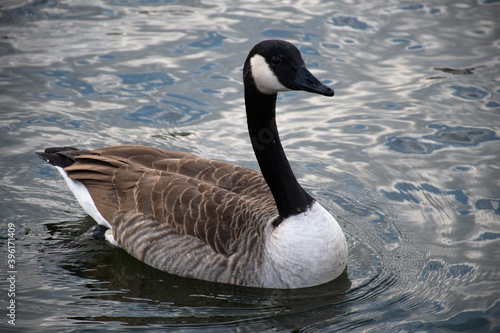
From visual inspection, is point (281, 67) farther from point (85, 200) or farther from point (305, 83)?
point (85, 200)

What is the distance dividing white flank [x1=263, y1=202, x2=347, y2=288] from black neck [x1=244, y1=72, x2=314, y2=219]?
0.16m

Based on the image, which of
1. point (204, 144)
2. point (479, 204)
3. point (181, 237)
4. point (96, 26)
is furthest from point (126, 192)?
point (96, 26)

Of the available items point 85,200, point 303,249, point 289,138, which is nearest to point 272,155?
point 303,249

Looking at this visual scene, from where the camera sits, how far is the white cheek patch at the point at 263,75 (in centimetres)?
680

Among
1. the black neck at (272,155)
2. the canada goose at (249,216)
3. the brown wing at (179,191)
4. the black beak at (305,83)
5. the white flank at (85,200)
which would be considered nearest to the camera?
the black beak at (305,83)

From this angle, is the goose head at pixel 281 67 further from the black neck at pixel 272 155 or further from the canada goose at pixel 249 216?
the black neck at pixel 272 155

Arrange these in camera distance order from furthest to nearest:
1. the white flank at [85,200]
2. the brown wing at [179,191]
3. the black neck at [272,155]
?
1. the white flank at [85,200]
2. the brown wing at [179,191]
3. the black neck at [272,155]

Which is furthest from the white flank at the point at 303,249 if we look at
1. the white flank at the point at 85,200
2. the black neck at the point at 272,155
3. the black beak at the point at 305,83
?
the white flank at the point at 85,200

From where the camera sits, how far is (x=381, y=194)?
9336 millimetres

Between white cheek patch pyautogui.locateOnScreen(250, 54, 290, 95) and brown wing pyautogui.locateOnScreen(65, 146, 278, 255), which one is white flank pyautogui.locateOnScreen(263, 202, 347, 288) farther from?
white cheek patch pyautogui.locateOnScreen(250, 54, 290, 95)

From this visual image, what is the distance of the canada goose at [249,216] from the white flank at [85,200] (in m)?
0.41

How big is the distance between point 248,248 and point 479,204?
3.78m

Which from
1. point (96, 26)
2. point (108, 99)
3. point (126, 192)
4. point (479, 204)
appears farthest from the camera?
point (96, 26)

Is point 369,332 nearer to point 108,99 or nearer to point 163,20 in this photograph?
point 108,99
